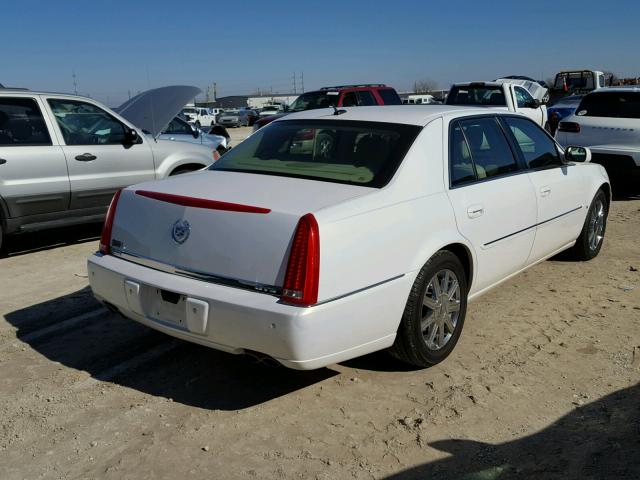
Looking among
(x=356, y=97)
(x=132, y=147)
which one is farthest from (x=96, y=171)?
(x=356, y=97)

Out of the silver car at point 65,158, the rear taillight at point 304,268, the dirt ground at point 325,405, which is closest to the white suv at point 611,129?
the dirt ground at point 325,405

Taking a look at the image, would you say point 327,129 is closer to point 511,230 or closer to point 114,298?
point 511,230

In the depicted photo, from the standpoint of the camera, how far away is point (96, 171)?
285 inches

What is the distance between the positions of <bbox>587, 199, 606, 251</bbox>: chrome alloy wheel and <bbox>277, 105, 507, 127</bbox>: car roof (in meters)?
1.96

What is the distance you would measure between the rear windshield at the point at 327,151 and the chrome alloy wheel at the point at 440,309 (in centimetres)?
73

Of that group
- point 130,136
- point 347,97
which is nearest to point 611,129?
point 347,97

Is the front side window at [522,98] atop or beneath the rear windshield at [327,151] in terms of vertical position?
atop

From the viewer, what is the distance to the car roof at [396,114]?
14.0 ft

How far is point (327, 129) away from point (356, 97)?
34.8ft

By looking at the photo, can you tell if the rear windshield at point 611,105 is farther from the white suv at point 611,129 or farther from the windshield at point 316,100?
the windshield at point 316,100

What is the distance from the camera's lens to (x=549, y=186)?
5.17 m

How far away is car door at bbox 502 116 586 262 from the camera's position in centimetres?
506

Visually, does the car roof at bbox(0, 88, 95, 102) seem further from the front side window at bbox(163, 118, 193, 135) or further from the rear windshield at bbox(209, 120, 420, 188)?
the front side window at bbox(163, 118, 193, 135)

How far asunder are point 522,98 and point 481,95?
4.94 feet
